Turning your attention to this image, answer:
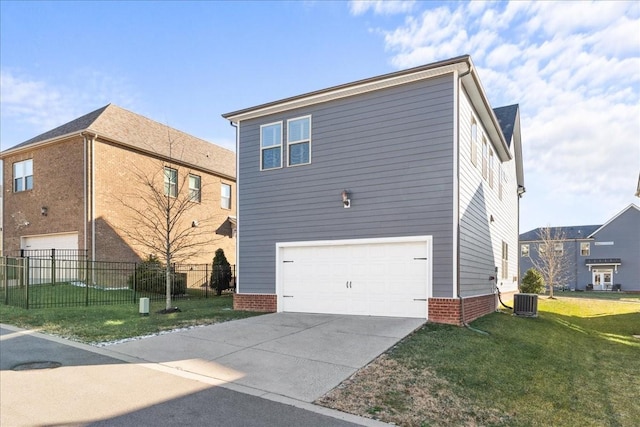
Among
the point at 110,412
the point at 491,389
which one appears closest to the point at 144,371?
the point at 110,412

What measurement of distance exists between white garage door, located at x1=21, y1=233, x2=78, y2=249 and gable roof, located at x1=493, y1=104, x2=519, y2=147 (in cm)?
1980

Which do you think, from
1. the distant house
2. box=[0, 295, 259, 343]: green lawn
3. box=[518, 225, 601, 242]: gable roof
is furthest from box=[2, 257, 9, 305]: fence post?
box=[518, 225, 601, 242]: gable roof

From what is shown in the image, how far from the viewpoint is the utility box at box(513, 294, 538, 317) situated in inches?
513

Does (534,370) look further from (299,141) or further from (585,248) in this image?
(585,248)

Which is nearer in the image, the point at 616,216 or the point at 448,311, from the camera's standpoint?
the point at 448,311

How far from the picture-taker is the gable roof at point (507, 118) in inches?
749

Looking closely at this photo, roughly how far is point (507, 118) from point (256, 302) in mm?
15202

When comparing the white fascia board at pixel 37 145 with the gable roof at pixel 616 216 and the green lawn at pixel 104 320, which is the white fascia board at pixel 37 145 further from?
the gable roof at pixel 616 216

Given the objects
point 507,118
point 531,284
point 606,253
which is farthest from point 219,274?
point 606,253

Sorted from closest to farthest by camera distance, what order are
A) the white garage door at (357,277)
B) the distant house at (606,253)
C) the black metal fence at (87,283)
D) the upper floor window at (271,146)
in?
the white garage door at (357,277) < the upper floor window at (271,146) < the black metal fence at (87,283) < the distant house at (606,253)

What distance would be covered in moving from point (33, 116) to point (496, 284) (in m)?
20.4

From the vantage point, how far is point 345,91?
11164 millimetres

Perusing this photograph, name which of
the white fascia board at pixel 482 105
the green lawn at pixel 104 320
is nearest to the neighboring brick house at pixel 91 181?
the green lawn at pixel 104 320

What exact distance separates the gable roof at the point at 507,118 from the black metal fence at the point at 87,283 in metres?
14.4
